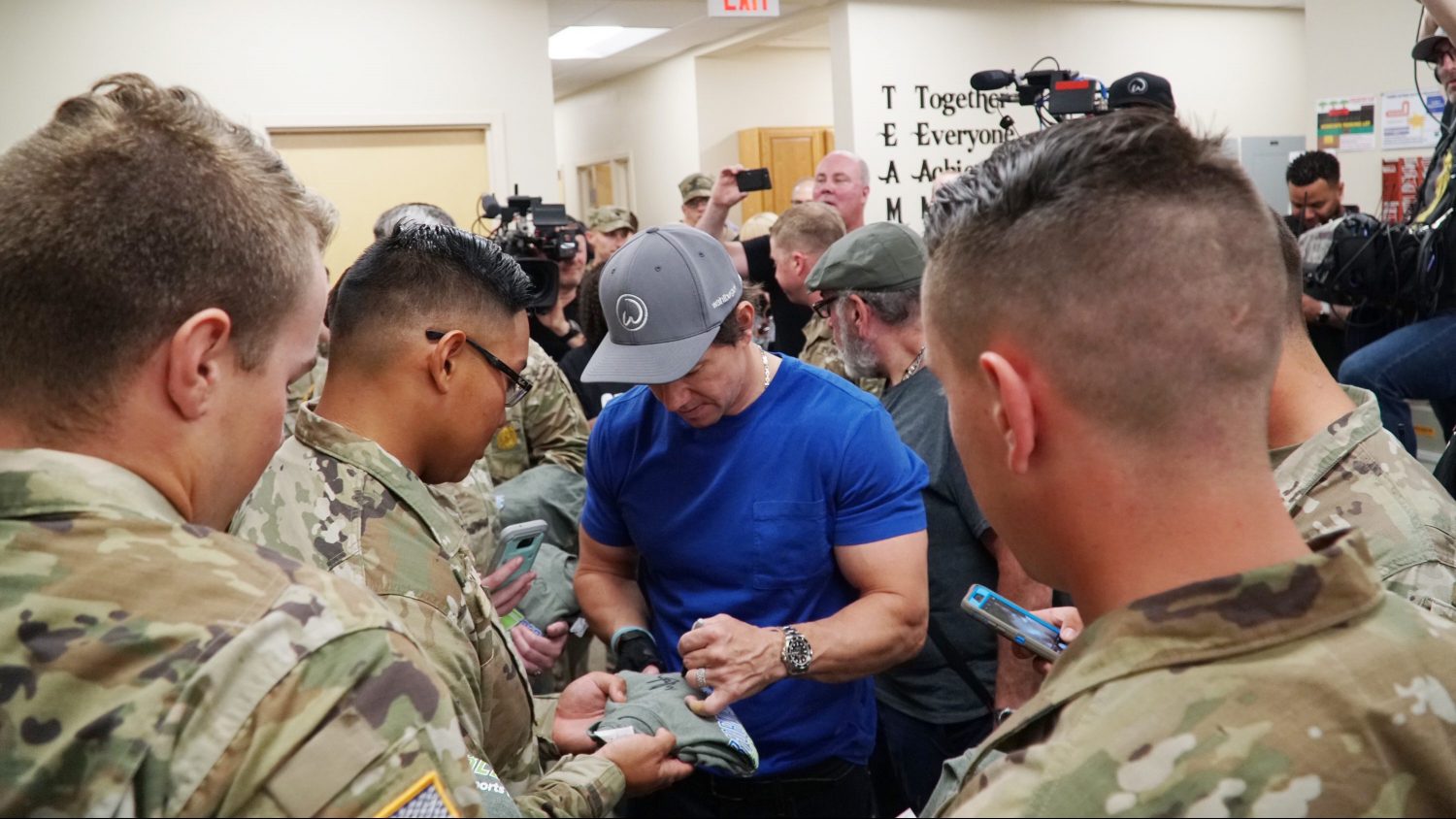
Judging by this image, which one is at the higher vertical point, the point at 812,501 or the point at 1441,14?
the point at 1441,14

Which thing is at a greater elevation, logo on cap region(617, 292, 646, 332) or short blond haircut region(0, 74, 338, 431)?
short blond haircut region(0, 74, 338, 431)

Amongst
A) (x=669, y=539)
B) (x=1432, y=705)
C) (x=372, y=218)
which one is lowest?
(x=669, y=539)

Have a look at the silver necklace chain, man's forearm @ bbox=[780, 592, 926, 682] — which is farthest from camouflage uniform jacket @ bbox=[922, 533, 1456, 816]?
the silver necklace chain

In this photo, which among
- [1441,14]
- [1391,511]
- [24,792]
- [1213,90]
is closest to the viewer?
[24,792]

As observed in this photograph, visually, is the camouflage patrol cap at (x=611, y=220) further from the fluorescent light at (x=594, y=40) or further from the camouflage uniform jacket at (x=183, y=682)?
the camouflage uniform jacket at (x=183, y=682)

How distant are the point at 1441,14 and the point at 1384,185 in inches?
171

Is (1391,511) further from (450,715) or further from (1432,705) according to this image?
(450,715)

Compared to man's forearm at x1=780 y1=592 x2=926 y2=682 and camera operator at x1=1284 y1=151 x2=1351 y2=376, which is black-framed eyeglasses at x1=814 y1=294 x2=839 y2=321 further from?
camera operator at x1=1284 y1=151 x2=1351 y2=376

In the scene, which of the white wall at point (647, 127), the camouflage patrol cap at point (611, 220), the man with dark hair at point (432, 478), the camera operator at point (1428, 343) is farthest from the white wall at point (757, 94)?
the man with dark hair at point (432, 478)

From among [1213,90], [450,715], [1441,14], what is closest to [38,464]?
[450,715]

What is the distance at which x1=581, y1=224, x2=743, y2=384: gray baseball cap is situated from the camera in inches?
77.0

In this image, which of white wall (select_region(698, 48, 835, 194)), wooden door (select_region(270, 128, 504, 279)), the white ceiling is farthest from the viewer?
white wall (select_region(698, 48, 835, 194))

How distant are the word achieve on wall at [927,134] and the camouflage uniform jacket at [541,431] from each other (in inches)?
208

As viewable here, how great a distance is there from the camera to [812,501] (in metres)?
1.98
